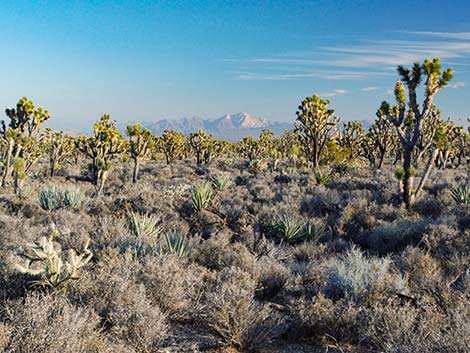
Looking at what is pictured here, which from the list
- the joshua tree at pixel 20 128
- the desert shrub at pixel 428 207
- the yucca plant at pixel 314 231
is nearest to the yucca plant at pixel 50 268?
the yucca plant at pixel 314 231

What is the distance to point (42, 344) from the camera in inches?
119

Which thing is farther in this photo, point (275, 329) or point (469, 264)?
point (469, 264)

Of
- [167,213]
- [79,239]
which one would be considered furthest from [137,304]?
[167,213]

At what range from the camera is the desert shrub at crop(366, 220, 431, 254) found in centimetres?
842

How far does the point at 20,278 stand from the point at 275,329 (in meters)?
3.02

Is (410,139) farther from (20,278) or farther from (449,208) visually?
(20,278)

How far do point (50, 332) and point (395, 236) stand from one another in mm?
7495

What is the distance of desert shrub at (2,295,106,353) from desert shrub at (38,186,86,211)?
323 inches

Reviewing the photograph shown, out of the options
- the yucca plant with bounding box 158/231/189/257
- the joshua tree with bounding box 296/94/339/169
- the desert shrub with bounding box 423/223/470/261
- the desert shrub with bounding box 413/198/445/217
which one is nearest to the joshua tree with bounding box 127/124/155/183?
the joshua tree with bounding box 296/94/339/169

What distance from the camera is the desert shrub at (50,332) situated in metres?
3.03

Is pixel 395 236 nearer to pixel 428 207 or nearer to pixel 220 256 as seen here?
pixel 428 207

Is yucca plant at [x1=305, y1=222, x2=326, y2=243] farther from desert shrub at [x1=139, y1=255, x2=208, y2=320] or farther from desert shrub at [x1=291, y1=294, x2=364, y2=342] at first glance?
desert shrub at [x1=291, y1=294, x2=364, y2=342]

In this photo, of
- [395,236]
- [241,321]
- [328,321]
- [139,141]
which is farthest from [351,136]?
[241,321]

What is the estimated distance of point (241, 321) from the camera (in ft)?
13.4
